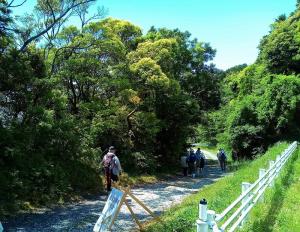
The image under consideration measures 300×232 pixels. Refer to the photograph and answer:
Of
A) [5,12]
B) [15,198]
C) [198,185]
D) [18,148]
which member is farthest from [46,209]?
[198,185]

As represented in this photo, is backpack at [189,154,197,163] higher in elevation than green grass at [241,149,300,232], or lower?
higher

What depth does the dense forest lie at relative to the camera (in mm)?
15953

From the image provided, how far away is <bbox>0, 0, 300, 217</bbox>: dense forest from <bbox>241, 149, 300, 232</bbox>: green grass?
784cm

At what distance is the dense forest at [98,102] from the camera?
1595cm

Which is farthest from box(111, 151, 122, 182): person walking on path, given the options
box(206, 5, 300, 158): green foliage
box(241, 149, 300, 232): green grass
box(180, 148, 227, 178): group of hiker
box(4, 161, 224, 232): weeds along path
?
box(206, 5, 300, 158): green foliage

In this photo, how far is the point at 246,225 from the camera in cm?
940

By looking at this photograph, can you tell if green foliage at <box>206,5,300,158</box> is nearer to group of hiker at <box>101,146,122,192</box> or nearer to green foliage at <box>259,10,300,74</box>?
green foliage at <box>259,10,300,74</box>

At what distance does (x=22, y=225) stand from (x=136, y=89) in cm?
1516

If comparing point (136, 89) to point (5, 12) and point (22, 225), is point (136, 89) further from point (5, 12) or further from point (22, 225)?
point (22, 225)

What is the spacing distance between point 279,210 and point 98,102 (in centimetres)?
1385

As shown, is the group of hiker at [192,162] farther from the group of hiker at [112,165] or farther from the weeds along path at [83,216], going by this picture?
the group of hiker at [112,165]

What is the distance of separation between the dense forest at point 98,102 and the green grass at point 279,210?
7839 mm

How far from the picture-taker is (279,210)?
11320 mm

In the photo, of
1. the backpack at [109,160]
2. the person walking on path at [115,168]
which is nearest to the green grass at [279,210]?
the person walking on path at [115,168]
